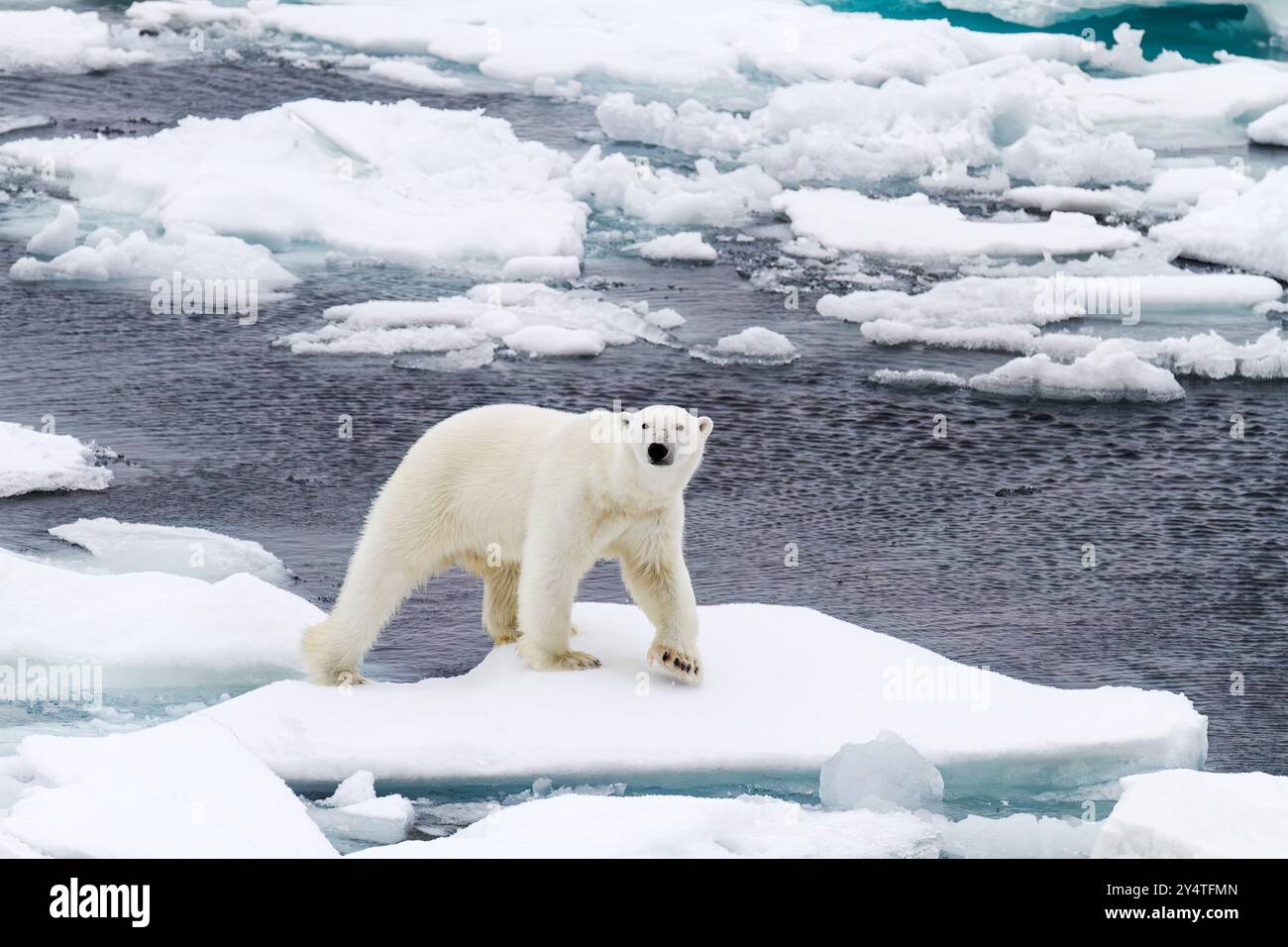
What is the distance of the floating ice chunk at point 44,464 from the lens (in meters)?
7.77

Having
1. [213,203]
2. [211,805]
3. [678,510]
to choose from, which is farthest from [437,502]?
[213,203]

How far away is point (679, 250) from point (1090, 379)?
11.9 ft

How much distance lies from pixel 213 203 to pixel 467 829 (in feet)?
27.8

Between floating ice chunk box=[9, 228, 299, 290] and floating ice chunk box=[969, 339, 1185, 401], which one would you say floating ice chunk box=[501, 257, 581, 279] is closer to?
floating ice chunk box=[9, 228, 299, 290]

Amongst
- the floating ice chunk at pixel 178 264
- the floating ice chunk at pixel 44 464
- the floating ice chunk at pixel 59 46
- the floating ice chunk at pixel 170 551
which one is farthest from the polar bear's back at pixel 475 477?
the floating ice chunk at pixel 59 46

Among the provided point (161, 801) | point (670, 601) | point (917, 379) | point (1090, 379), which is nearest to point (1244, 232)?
point (1090, 379)

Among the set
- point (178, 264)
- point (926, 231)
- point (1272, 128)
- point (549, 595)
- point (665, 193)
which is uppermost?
point (1272, 128)

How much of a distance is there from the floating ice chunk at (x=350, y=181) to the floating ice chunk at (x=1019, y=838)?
777 centimetres

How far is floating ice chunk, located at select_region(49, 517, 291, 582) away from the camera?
22.6 ft

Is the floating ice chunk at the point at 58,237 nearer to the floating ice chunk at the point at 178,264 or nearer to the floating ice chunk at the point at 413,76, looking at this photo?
the floating ice chunk at the point at 178,264

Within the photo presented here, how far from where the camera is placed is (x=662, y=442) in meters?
4.87

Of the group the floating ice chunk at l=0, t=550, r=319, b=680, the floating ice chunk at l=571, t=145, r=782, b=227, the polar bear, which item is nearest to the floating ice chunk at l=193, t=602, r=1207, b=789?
the polar bear

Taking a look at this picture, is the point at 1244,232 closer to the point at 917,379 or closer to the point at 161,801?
the point at 917,379

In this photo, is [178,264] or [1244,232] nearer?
[178,264]
